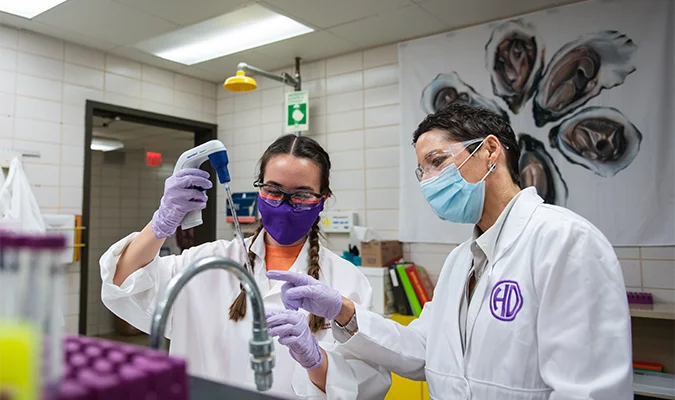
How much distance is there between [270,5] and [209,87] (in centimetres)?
170

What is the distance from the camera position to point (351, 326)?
4.10 feet

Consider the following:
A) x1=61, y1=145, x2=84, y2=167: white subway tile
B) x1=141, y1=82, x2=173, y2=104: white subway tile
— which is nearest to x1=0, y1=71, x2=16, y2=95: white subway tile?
x1=61, y1=145, x2=84, y2=167: white subway tile

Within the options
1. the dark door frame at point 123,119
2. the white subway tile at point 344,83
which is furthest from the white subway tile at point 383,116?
the dark door frame at point 123,119

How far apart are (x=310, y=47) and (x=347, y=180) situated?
983 millimetres

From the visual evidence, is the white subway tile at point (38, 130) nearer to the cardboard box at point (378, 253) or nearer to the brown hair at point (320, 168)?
the cardboard box at point (378, 253)

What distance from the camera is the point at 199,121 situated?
A: 3990mm

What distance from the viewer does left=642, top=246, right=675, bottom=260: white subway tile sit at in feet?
7.60

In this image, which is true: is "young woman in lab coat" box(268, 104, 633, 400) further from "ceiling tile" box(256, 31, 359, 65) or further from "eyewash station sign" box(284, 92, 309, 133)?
"eyewash station sign" box(284, 92, 309, 133)

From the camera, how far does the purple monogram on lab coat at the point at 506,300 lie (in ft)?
3.48

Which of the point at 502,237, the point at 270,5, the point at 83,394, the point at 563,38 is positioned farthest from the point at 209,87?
the point at 83,394

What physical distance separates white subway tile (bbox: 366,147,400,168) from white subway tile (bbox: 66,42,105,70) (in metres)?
2.02

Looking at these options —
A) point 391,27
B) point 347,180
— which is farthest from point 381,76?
point 347,180

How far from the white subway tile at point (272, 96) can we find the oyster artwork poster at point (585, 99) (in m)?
1.28

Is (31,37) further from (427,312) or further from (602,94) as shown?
(602,94)
